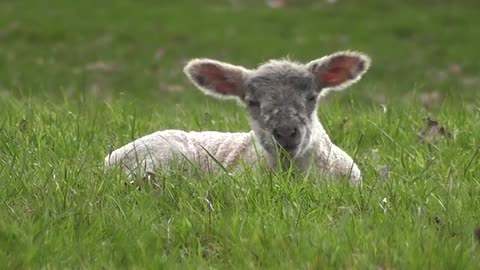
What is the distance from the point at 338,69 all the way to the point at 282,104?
0.76 meters

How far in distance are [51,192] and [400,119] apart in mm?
3397

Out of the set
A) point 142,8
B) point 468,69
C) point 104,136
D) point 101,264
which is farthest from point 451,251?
point 142,8

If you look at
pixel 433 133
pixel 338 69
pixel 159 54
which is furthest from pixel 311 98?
pixel 159 54

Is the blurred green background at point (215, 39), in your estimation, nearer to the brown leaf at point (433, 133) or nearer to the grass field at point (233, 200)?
the grass field at point (233, 200)

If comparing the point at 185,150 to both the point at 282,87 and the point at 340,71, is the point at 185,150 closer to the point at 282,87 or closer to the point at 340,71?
the point at 282,87

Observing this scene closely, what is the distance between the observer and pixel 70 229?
565 cm

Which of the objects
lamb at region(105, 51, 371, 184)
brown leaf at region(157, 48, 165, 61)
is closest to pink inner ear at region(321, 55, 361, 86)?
lamb at region(105, 51, 371, 184)

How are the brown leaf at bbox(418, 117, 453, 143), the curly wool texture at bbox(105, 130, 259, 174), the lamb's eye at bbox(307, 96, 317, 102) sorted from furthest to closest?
the brown leaf at bbox(418, 117, 453, 143) < the lamb's eye at bbox(307, 96, 317, 102) < the curly wool texture at bbox(105, 130, 259, 174)

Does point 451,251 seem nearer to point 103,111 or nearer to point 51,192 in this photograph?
point 51,192

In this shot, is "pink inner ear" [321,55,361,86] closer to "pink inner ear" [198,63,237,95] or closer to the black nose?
"pink inner ear" [198,63,237,95]

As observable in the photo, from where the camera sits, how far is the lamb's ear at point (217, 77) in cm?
805

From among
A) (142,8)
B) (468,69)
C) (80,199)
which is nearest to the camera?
(80,199)

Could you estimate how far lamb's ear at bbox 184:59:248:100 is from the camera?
8.05 metres

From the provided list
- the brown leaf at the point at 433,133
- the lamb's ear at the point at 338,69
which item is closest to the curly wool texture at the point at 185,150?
the lamb's ear at the point at 338,69
